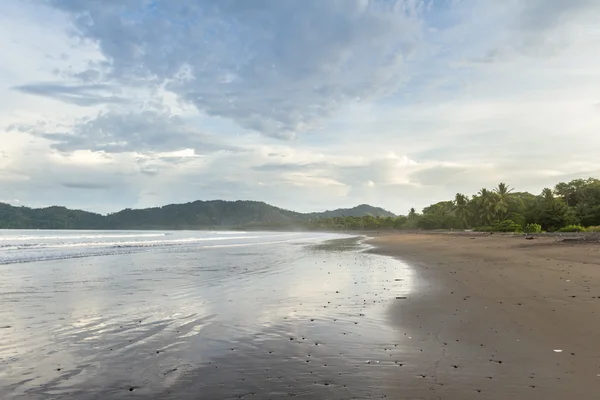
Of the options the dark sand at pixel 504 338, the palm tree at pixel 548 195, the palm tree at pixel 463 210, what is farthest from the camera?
the palm tree at pixel 463 210

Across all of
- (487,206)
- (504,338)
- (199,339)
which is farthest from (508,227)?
(199,339)

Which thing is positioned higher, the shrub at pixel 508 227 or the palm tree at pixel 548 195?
the palm tree at pixel 548 195

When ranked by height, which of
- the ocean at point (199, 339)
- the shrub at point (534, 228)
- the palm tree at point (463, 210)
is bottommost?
the ocean at point (199, 339)

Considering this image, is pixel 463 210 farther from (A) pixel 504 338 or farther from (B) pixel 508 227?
(A) pixel 504 338

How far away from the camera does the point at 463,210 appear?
11419 cm

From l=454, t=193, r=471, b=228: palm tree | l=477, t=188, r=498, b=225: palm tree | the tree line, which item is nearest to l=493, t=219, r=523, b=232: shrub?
the tree line

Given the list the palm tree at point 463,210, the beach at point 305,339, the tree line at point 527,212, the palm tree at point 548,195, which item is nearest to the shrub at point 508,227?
the tree line at point 527,212

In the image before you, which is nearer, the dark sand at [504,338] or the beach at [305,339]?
the dark sand at [504,338]

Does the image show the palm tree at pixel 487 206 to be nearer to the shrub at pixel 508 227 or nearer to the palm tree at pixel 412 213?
the shrub at pixel 508 227

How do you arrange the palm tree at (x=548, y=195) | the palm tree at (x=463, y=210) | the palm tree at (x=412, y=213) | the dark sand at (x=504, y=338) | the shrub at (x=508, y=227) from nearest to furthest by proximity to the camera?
the dark sand at (x=504, y=338) → the shrub at (x=508, y=227) → the palm tree at (x=548, y=195) → the palm tree at (x=463, y=210) → the palm tree at (x=412, y=213)

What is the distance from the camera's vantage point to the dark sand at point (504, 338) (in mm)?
5770

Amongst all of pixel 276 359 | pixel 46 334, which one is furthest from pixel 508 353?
pixel 46 334

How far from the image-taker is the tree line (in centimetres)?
6881

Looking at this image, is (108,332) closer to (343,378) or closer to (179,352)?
(179,352)
